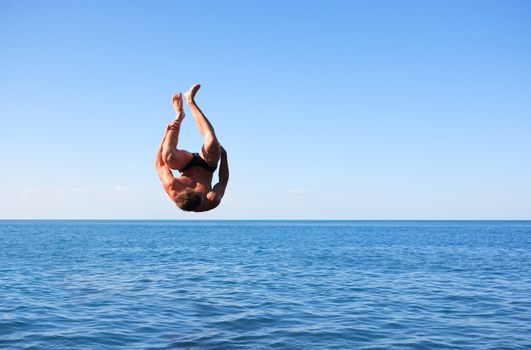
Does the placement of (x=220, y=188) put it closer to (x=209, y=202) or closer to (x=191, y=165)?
(x=209, y=202)

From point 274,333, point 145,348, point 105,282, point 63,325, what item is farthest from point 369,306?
point 105,282

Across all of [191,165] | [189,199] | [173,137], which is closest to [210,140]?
[173,137]

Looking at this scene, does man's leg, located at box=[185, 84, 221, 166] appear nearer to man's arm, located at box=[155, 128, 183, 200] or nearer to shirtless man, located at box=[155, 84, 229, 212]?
shirtless man, located at box=[155, 84, 229, 212]

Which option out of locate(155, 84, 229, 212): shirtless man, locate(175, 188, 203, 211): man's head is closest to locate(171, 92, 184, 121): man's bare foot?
locate(155, 84, 229, 212): shirtless man

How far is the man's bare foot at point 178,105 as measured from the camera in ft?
23.1

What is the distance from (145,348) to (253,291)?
11.2 m

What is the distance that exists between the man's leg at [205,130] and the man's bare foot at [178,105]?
117mm

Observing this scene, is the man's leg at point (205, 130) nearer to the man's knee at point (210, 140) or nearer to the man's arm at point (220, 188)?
the man's knee at point (210, 140)

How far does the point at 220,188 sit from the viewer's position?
24.3ft

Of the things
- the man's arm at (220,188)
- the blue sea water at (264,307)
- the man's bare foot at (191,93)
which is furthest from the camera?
the blue sea water at (264,307)

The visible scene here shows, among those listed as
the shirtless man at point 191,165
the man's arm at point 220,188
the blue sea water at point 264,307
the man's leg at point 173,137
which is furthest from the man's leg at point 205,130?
the blue sea water at point 264,307

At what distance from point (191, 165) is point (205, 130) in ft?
2.49

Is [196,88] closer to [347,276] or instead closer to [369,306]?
[369,306]

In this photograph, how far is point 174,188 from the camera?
Answer: 7070 mm
